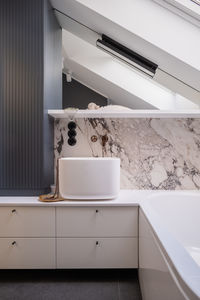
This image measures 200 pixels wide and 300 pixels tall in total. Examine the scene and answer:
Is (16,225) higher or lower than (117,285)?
higher

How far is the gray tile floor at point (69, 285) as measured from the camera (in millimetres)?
1388

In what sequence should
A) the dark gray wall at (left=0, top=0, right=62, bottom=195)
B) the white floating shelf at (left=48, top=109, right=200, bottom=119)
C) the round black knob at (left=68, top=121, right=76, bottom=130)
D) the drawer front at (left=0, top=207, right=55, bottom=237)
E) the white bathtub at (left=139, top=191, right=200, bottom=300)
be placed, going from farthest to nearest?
the round black knob at (left=68, top=121, right=76, bottom=130) → the white floating shelf at (left=48, top=109, right=200, bottom=119) → the dark gray wall at (left=0, top=0, right=62, bottom=195) → the drawer front at (left=0, top=207, right=55, bottom=237) → the white bathtub at (left=139, top=191, right=200, bottom=300)

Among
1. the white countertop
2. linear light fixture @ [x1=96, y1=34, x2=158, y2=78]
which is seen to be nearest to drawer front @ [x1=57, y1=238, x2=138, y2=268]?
the white countertop

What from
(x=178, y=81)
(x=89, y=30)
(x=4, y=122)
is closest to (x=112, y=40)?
(x=89, y=30)

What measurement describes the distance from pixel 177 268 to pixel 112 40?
185 centimetres

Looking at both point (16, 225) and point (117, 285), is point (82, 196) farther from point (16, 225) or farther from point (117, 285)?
point (117, 285)

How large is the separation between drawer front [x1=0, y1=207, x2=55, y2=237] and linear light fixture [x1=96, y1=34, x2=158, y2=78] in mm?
1401

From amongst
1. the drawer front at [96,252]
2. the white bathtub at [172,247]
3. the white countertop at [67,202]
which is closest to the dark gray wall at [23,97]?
the white countertop at [67,202]

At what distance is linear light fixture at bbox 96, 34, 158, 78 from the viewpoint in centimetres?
195

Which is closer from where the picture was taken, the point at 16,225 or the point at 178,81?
the point at 16,225

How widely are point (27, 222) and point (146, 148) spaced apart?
1.14 metres

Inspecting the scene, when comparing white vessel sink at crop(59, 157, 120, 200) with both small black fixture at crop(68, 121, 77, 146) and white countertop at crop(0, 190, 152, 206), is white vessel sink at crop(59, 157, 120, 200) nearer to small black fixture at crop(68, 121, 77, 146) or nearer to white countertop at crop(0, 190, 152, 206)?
white countertop at crop(0, 190, 152, 206)

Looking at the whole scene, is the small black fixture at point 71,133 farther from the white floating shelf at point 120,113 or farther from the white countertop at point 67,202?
the white countertop at point 67,202

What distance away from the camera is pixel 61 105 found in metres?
1.97
